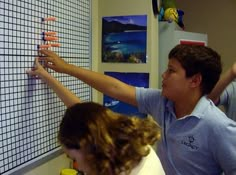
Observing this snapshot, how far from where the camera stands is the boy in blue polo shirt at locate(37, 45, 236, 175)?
1422 millimetres

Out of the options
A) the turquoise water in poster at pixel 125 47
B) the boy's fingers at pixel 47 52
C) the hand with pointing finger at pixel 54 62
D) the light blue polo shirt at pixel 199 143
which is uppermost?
the turquoise water in poster at pixel 125 47

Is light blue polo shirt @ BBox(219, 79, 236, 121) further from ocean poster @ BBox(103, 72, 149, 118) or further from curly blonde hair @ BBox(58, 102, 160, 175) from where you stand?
curly blonde hair @ BBox(58, 102, 160, 175)

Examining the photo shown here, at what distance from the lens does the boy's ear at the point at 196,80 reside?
5.09ft

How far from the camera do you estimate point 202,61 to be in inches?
60.3

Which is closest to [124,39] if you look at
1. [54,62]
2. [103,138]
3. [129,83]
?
[129,83]

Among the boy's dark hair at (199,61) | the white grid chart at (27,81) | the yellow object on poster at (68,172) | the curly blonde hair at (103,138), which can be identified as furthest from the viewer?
the yellow object on poster at (68,172)

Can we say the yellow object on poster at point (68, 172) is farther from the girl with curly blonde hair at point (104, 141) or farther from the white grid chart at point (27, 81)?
the girl with curly blonde hair at point (104, 141)

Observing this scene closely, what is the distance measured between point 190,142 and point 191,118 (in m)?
0.11

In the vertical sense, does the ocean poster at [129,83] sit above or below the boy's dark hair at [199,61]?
below

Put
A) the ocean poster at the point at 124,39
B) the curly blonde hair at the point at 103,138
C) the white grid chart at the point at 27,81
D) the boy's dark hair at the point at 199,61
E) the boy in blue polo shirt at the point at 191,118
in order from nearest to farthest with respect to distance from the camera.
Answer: the curly blonde hair at the point at 103,138 → the white grid chart at the point at 27,81 → the boy in blue polo shirt at the point at 191,118 → the boy's dark hair at the point at 199,61 → the ocean poster at the point at 124,39

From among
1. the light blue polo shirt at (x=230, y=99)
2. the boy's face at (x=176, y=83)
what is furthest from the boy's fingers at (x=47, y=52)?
the light blue polo shirt at (x=230, y=99)

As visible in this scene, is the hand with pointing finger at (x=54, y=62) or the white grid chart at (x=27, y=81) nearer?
the white grid chart at (x=27, y=81)

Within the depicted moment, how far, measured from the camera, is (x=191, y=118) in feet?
4.91

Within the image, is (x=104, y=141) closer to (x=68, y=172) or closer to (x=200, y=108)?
(x=200, y=108)
